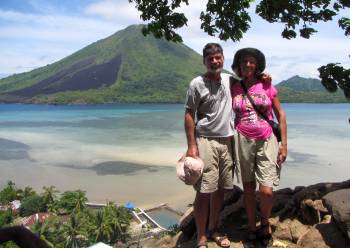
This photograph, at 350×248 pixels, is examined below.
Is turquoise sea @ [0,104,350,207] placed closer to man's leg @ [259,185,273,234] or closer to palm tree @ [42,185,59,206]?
palm tree @ [42,185,59,206]

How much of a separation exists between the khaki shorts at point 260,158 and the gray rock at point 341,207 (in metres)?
0.75

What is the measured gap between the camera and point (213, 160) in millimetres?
5188

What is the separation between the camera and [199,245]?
537cm

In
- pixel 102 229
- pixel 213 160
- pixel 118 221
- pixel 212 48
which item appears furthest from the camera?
pixel 118 221

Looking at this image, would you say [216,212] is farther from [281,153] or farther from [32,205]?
[32,205]

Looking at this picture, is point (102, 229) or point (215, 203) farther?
point (102, 229)

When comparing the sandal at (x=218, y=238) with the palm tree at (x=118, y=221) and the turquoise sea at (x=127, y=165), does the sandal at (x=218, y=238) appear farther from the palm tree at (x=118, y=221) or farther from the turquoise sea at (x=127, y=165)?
the turquoise sea at (x=127, y=165)

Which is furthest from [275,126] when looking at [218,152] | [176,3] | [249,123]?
[176,3]

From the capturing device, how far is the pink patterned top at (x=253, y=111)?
5172 millimetres

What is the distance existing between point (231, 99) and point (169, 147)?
62.6 metres

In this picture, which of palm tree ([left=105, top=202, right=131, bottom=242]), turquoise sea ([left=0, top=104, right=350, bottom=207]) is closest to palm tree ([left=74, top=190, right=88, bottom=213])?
palm tree ([left=105, top=202, right=131, bottom=242])

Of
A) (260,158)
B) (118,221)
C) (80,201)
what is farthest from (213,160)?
(80,201)

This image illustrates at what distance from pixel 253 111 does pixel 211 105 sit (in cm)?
52

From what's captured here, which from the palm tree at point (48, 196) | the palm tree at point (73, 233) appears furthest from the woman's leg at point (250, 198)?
the palm tree at point (48, 196)
